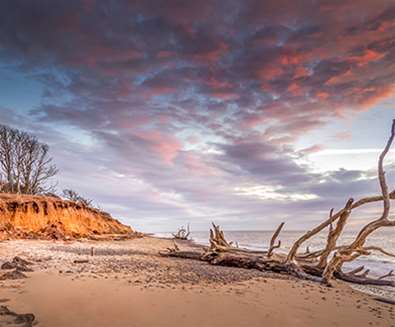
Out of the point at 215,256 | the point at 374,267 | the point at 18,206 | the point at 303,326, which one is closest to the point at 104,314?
the point at 303,326

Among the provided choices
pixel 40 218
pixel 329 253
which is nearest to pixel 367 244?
pixel 329 253

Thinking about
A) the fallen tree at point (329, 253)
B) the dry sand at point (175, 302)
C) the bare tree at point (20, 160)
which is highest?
the bare tree at point (20, 160)

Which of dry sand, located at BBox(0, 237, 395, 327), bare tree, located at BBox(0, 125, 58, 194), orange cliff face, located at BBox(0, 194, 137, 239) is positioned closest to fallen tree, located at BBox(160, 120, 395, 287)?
dry sand, located at BBox(0, 237, 395, 327)

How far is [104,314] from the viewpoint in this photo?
5.15 meters

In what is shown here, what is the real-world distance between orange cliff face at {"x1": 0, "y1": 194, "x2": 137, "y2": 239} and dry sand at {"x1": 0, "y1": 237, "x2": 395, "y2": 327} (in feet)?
55.2

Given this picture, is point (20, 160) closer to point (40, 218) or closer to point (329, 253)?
point (40, 218)

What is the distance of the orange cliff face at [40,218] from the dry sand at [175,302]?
1684 centimetres

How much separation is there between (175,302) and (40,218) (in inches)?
1014

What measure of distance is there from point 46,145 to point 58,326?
42.7 m

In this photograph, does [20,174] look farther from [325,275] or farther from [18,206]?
[325,275]

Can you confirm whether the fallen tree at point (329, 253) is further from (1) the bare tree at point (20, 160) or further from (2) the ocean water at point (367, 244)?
(1) the bare tree at point (20, 160)

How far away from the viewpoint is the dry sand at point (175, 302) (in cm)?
507

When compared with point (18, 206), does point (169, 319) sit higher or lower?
lower

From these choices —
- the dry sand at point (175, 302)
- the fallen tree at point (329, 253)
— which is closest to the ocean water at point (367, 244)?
the fallen tree at point (329, 253)
